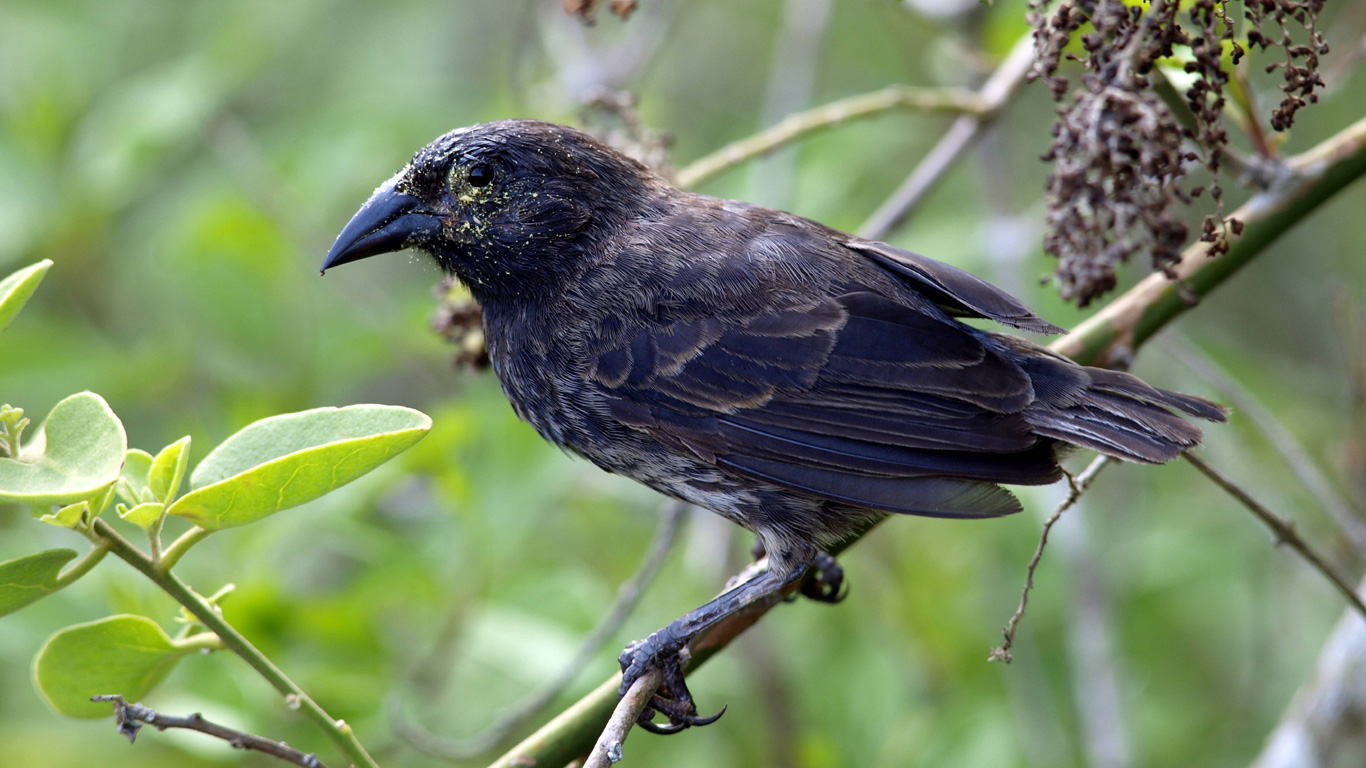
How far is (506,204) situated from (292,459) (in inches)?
57.9

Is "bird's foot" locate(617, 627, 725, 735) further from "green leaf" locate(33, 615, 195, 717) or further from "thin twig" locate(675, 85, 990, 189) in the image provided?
"thin twig" locate(675, 85, 990, 189)

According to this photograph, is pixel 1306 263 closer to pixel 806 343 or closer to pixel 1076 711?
pixel 1076 711

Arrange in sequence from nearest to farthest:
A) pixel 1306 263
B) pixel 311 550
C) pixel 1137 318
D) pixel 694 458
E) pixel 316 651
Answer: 1. pixel 1137 318
2. pixel 694 458
3. pixel 316 651
4. pixel 311 550
5. pixel 1306 263

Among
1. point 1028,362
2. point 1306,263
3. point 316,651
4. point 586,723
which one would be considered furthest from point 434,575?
point 1306,263

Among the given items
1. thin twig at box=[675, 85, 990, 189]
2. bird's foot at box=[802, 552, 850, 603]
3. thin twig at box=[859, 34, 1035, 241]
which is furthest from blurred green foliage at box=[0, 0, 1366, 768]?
thin twig at box=[675, 85, 990, 189]

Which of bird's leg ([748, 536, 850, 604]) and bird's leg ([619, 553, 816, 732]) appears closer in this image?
bird's leg ([619, 553, 816, 732])

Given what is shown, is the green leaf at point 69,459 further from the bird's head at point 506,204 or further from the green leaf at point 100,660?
the bird's head at point 506,204

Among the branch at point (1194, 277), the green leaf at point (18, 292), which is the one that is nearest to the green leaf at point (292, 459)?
the green leaf at point (18, 292)

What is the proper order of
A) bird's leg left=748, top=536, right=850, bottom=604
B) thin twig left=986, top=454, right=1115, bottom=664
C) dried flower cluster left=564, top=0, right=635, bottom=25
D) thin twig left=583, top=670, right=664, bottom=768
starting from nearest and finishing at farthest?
thin twig left=583, top=670, right=664, bottom=768 < thin twig left=986, top=454, right=1115, bottom=664 < dried flower cluster left=564, top=0, right=635, bottom=25 < bird's leg left=748, top=536, right=850, bottom=604

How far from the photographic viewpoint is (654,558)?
307cm

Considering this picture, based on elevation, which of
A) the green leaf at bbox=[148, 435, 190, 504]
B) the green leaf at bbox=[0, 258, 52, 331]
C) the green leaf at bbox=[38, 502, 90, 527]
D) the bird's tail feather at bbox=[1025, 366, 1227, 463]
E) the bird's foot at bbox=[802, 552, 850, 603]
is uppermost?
the bird's tail feather at bbox=[1025, 366, 1227, 463]

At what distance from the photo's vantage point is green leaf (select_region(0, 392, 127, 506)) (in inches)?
60.1

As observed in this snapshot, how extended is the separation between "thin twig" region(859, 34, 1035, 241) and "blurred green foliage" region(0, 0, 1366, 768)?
1.61ft

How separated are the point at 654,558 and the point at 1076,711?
1.74 m
